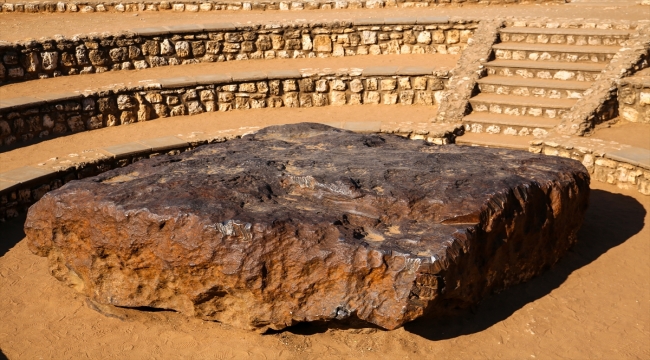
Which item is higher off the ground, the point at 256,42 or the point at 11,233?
the point at 256,42

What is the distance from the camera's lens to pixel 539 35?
10.5 meters

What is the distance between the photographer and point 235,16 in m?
12.8

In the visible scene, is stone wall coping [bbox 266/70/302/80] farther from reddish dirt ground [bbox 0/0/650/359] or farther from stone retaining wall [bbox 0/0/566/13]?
reddish dirt ground [bbox 0/0/650/359]

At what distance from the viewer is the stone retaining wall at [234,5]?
1317cm

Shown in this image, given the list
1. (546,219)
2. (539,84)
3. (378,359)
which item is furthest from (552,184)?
(539,84)

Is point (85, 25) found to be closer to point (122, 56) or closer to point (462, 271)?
point (122, 56)

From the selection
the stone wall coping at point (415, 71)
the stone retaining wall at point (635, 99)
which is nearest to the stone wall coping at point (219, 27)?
the stone wall coping at point (415, 71)

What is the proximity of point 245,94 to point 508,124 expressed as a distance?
398cm

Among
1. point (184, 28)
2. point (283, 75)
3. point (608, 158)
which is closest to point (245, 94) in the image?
point (283, 75)

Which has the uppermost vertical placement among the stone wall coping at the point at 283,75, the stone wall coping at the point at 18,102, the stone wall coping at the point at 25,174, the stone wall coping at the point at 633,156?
the stone wall coping at the point at 283,75

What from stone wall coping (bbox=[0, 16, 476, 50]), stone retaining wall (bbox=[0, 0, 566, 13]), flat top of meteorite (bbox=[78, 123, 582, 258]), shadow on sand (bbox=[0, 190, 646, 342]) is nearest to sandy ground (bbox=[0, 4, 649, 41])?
stone retaining wall (bbox=[0, 0, 566, 13])

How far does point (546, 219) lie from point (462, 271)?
1259 millimetres

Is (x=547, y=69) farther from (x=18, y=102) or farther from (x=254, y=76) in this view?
(x=18, y=102)

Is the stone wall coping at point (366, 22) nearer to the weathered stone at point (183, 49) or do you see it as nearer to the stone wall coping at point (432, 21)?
the stone wall coping at point (432, 21)
